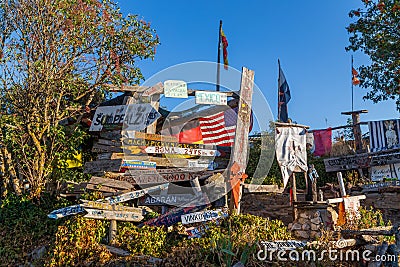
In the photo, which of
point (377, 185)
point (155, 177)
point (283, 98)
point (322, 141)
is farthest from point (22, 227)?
point (322, 141)

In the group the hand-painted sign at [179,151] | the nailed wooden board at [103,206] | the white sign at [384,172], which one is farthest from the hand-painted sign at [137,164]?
the white sign at [384,172]

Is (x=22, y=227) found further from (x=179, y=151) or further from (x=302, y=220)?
(x=302, y=220)

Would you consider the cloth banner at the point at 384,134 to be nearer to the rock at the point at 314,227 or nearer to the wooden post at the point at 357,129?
the wooden post at the point at 357,129

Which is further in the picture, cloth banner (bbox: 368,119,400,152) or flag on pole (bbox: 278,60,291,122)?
flag on pole (bbox: 278,60,291,122)

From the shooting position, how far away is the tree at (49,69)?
10.9 metres

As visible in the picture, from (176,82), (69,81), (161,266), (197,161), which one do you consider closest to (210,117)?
(197,161)

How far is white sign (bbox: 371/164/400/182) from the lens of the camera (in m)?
13.1

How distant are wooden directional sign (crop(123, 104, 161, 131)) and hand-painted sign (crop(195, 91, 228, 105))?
1.62m

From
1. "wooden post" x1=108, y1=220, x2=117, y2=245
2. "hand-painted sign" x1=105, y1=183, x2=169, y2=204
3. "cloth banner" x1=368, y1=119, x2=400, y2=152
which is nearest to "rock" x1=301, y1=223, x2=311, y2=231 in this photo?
"hand-painted sign" x1=105, y1=183, x2=169, y2=204

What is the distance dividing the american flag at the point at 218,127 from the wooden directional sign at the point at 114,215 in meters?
4.81

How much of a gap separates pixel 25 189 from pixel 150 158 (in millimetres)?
3662

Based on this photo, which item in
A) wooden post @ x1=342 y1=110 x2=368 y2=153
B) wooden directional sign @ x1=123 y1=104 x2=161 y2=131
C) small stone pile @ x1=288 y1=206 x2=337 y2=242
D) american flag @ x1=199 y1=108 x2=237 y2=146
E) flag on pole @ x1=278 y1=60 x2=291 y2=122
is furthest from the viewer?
wooden post @ x1=342 y1=110 x2=368 y2=153

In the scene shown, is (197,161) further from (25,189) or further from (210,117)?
(25,189)

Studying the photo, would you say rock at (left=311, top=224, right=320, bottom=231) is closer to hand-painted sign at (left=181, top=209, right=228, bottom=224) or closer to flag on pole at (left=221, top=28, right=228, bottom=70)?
hand-painted sign at (left=181, top=209, right=228, bottom=224)
